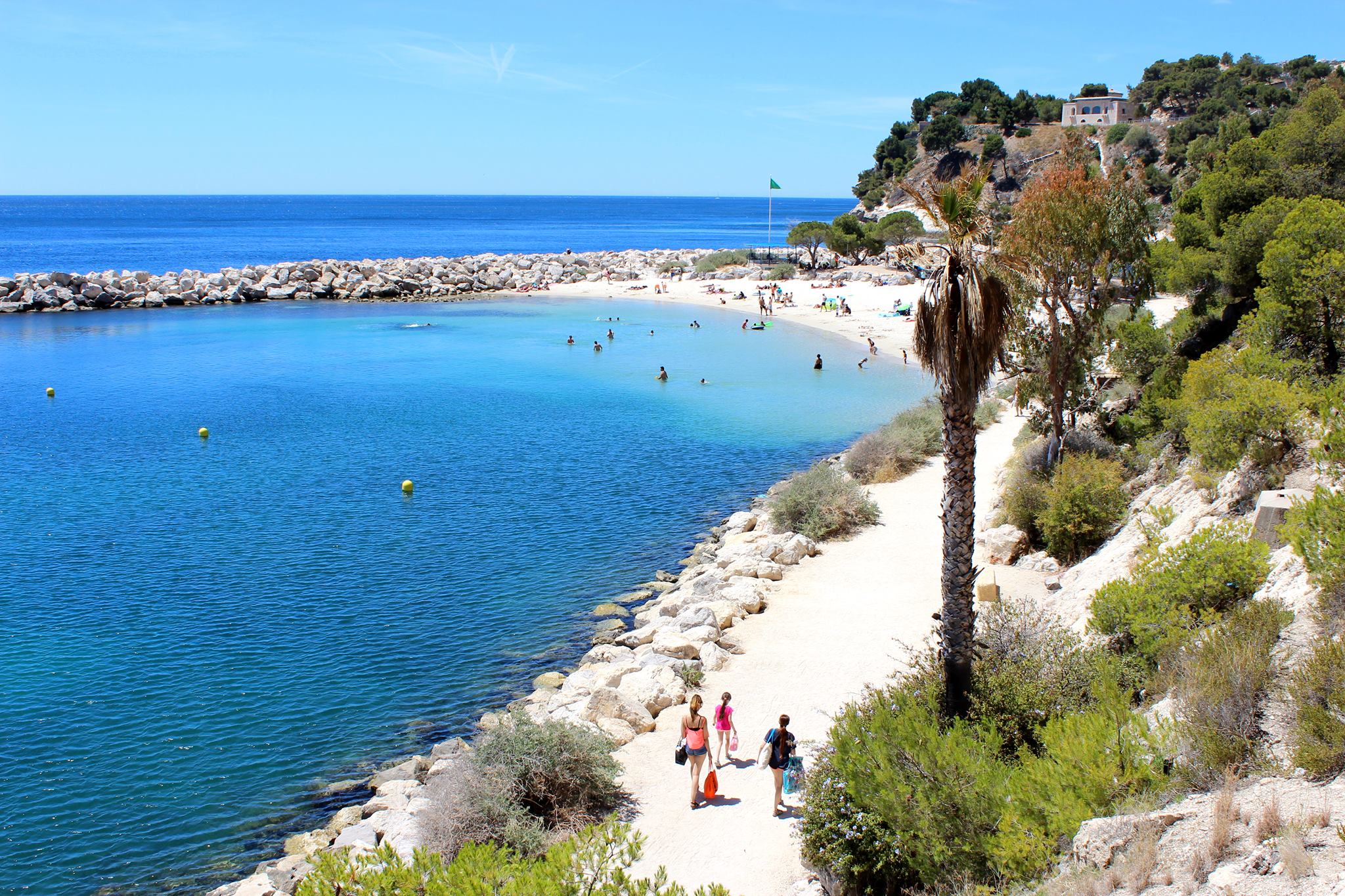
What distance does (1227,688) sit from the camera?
841 centimetres

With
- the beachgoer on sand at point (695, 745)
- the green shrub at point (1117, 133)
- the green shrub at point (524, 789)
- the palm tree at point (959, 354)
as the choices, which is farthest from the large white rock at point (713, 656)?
the green shrub at point (1117, 133)

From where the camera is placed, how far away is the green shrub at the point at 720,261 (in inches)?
3558

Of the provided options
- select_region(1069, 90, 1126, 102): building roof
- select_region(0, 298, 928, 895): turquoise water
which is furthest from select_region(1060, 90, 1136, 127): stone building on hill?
select_region(0, 298, 928, 895): turquoise water

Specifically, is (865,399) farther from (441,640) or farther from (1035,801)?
(1035,801)

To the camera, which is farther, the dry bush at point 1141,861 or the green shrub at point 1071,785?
the green shrub at point 1071,785

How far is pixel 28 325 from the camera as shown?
64.9 m

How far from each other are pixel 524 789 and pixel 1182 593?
8.33 m

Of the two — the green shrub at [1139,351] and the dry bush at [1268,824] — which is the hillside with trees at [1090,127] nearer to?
the green shrub at [1139,351]

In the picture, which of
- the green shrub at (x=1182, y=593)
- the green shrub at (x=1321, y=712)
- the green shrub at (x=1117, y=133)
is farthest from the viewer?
the green shrub at (x=1117, y=133)

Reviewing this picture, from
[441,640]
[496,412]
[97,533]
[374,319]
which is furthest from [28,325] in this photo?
[441,640]

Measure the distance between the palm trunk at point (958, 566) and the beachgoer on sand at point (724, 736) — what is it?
297 centimetres

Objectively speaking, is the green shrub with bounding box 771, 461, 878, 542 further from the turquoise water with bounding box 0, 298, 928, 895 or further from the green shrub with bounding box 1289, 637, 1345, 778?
the green shrub with bounding box 1289, 637, 1345, 778

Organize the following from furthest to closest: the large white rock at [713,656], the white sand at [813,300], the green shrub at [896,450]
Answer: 1. the white sand at [813,300]
2. the green shrub at [896,450]
3. the large white rock at [713,656]

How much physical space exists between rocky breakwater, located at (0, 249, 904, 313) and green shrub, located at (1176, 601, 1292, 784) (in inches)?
2726
